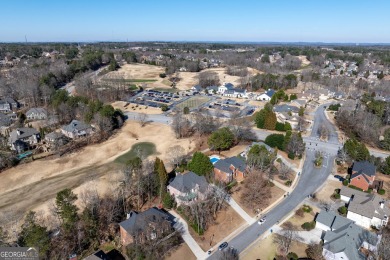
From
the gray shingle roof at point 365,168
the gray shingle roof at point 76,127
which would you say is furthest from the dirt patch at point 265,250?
the gray shingle roof at point 76,127

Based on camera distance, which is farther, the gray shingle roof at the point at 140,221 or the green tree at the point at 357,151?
the green tree at the point at 357,151

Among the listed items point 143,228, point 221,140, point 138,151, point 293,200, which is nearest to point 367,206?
point 293,200

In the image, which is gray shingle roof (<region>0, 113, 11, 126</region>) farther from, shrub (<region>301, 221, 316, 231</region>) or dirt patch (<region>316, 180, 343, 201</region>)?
dirt patch (<region>316, 180, 343, 201</region>)

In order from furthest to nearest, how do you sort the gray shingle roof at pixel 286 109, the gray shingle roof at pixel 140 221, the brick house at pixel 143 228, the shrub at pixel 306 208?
the gray shingle roof at pixel 286 109 < the shrub at pixel 306 208 < the gray shingle roof at pixel 140 221 < the brick house at pixel 143 228

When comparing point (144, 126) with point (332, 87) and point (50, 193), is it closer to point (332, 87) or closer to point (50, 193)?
point (50, 193)

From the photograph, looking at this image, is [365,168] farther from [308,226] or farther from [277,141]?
[308,226]

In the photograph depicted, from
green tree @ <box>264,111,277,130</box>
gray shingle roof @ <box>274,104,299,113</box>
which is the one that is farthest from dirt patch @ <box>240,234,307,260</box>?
gray shingle roof @ <box>274,104,299,113</box>

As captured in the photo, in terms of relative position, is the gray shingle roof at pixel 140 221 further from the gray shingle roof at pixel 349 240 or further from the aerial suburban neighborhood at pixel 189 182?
the gray shingle roof at pixel 349 240
